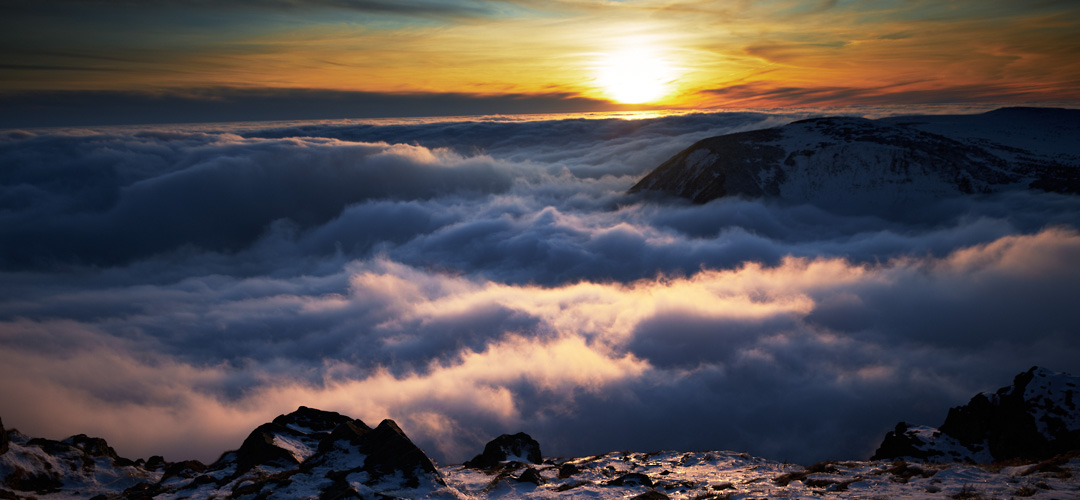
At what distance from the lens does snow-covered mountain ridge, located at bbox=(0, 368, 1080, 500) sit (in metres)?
16.3

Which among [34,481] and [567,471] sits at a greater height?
[567,471]

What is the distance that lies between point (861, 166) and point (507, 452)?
446 ft

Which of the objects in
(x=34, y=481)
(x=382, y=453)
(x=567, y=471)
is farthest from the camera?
(x=34, y=481)

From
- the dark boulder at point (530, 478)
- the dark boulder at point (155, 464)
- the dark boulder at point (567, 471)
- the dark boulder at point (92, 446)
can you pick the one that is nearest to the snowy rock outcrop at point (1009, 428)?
the dark boulder at point (567, 471)

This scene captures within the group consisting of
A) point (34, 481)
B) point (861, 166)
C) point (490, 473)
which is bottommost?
point (490, 473)

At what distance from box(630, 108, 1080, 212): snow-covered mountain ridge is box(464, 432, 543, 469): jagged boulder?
383 ft

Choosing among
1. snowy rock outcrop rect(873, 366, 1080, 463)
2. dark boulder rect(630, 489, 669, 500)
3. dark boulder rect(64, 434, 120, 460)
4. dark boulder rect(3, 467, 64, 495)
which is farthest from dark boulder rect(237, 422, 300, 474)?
snowy rock outcrop rect(873, 366, 1080, 463)

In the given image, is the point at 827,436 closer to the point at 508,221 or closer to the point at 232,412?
the point at 232,412

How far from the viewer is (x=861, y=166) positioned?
129625mm

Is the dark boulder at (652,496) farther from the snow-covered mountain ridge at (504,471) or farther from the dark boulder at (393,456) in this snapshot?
the dark boulder at (393,456)

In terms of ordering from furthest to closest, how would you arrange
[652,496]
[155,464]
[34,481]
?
[155,464]
[34,481]
[652,496]

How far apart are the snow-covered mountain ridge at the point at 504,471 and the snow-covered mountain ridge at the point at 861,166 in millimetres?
112588

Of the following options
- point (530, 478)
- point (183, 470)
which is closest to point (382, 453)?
point (530, 478)

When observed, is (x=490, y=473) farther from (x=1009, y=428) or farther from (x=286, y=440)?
(x=1009, y=428)
